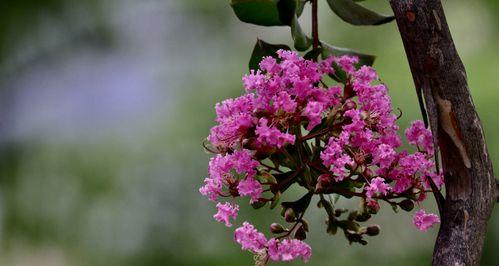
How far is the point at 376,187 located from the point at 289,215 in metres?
0.07

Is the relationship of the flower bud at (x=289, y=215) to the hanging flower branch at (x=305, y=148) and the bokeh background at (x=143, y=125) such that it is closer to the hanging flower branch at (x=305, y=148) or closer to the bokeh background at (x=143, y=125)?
the hanging flower branch at (x=305, y=148)

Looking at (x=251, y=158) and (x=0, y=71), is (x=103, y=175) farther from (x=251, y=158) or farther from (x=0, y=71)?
(x=251, y=158)

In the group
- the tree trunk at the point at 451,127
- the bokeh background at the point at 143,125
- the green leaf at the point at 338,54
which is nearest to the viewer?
the tree trunk at the point at 451,127

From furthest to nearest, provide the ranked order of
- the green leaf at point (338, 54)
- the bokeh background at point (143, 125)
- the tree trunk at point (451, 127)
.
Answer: the bokeh background at point (143, 125)
the green leaf at point (338, 54)
the tree trunk at point (451, 127)

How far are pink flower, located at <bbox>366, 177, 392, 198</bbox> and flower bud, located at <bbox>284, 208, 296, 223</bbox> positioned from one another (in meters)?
0.06

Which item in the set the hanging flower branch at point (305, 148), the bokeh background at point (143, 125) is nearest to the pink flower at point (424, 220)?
the hanging flower branch at point (305, 148)

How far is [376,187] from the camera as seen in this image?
51cm

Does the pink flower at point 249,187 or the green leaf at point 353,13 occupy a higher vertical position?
the green leaf at point 353,13

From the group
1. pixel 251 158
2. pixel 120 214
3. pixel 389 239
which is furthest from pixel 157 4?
pixel 251 158

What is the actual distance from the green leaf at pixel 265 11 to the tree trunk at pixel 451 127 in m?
0.12

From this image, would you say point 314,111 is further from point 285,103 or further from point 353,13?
point 353,13

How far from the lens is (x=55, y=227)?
3.76m

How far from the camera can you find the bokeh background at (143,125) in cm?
314

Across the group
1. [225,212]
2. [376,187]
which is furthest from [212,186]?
[376,187]
